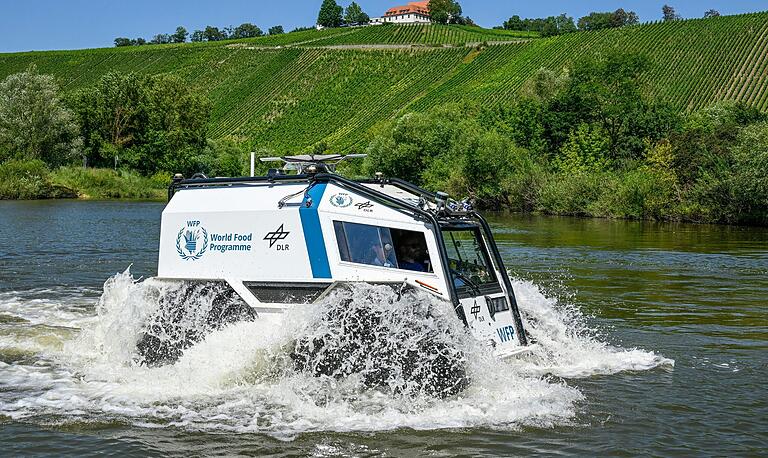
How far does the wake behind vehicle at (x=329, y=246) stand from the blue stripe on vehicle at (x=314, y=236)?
0.05ft

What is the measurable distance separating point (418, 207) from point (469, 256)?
152 centimetres

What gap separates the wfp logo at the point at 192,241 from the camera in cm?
1427

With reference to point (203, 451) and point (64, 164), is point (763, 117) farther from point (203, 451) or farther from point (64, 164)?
point (203, 451)

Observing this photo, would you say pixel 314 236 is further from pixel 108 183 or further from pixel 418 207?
pixel 108 183

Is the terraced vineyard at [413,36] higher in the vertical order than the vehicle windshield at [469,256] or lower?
higher

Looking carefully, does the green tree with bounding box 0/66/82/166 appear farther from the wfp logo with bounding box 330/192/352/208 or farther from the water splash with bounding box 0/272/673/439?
Result: the wfp logo with bounding box 330/192/352/208

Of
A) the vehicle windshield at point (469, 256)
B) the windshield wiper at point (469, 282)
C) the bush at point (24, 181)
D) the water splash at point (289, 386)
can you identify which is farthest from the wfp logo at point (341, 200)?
the bush at point (24, 181)

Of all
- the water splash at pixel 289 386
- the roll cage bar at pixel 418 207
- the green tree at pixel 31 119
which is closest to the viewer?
the water splash at pixel 289 386

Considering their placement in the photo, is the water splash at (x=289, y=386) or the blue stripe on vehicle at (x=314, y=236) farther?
the blue stripe on vehicle at (x=314, y=236)

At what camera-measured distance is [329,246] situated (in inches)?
510

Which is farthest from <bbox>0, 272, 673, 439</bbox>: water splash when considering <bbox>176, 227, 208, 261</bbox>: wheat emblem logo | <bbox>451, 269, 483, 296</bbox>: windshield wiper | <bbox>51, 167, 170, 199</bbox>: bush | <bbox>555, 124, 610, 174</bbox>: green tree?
<bbox>51, 167, 170, 199</bbox>: bush

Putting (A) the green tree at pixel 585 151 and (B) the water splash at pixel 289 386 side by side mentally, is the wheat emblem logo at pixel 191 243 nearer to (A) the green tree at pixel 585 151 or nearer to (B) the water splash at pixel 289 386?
(B) the water splash at pixel 289 386

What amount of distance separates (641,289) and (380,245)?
13.8 metres

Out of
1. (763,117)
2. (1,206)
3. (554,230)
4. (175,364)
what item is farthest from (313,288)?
(763,117)
